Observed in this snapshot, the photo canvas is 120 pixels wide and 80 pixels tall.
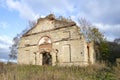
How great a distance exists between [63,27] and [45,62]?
21.6 ft

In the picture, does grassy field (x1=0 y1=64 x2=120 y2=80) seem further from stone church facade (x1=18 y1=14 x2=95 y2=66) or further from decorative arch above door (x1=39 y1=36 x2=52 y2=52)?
decorative arch above door (x1=39 y1=36 x2=52 y2=52)

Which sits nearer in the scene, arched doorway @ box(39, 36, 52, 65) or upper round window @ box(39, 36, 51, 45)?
arched doorway @ box(39, 36, 52, 65)

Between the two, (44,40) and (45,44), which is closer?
(45,44)

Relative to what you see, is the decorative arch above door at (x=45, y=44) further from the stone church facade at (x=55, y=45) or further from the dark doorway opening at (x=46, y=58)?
the dark doorway opening at (x=46, y=58)

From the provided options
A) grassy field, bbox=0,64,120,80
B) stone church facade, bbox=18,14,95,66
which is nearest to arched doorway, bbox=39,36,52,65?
stone church facade, bbox=18,14,95,66

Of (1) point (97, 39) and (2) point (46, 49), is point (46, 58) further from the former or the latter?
(1) point (97, 39)

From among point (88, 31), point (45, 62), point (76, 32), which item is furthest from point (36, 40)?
point (88, 31)

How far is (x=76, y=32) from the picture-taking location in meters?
29.4

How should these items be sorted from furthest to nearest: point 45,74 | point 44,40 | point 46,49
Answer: point 44,40, point 46,49, point 45,74

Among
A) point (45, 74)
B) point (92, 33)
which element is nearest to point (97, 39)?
point (92, 33)

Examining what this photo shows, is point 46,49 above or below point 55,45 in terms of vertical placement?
below

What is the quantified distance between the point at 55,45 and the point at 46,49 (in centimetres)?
180

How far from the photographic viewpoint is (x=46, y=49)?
3234 cm

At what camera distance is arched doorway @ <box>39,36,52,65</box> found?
3209 cm
